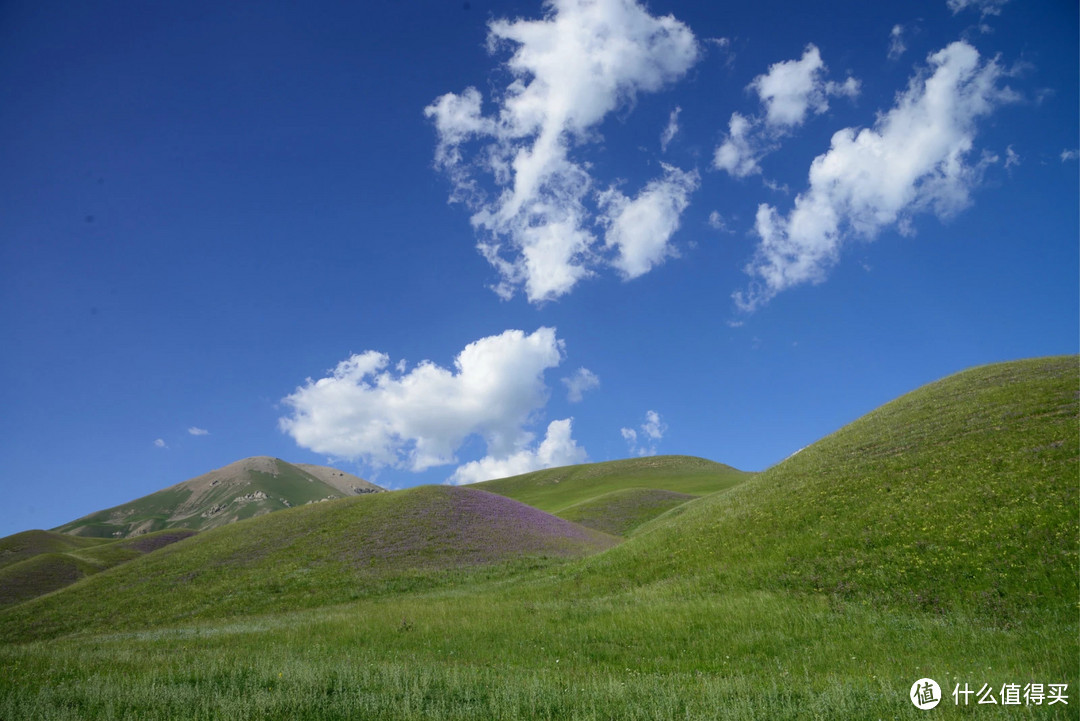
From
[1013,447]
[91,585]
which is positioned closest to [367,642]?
[1013,447]

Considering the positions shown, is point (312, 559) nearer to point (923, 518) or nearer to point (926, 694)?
point (923, 518)

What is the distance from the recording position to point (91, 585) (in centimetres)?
4228

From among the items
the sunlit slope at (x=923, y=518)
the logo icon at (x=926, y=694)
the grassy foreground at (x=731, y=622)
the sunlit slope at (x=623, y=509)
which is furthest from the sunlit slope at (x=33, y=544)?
the logo icon at (x=926, y=694)

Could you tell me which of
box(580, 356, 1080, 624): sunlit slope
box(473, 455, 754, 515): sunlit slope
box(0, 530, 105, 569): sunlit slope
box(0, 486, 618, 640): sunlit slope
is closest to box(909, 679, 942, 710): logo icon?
box(580, 356, 1080, 624): sunlit slope

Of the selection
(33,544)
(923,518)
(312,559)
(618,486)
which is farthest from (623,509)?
(33,544)

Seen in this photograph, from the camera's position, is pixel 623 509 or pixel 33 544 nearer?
pixel 623 509

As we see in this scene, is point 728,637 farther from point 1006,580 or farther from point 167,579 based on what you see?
point 167,579

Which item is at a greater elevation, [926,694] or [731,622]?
[926,694]

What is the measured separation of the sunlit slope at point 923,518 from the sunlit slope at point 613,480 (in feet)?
213

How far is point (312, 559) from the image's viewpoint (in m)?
Answer: 42.2

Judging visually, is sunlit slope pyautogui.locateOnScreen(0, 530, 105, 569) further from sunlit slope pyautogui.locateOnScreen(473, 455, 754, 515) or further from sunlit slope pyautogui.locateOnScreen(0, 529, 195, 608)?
sunlit slope pyautogui.locateOnScreen(473, 455, 754, 515)

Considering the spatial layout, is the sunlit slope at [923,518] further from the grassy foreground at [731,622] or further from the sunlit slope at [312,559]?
the sunlit slope at [312,559]

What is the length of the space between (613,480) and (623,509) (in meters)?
42.6

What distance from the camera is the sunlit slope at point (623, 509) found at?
7488 centimetres
